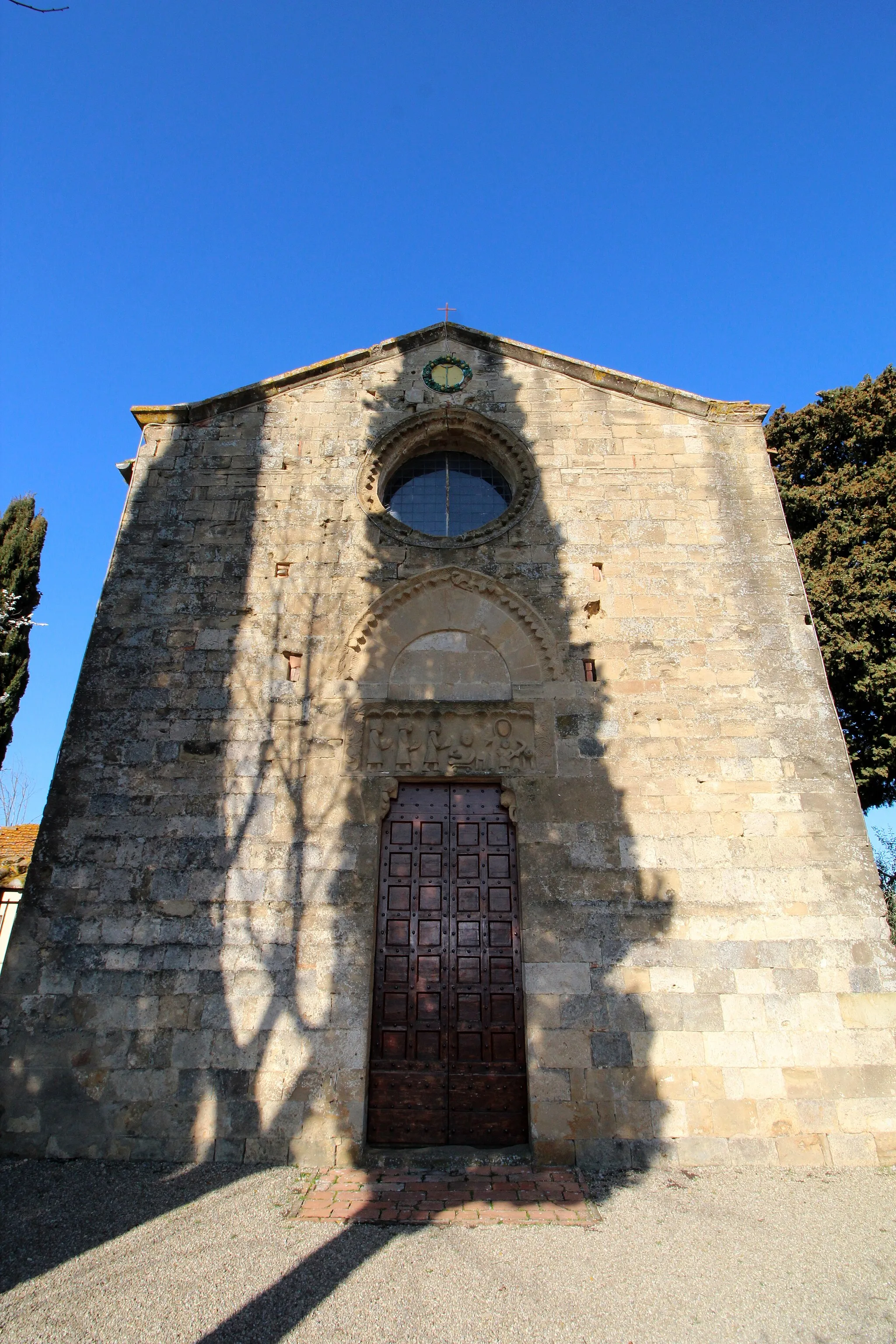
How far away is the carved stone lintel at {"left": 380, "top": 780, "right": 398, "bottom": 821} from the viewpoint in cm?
721

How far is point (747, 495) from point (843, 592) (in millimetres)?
4816

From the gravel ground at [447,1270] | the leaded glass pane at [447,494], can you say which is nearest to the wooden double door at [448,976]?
the gravel ground at [447,1270]

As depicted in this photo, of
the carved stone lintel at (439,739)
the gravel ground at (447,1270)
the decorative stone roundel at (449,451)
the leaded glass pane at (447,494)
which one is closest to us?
the gravel ground at (447,1270)

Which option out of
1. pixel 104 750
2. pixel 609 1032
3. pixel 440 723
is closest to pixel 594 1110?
pixel 609 1032

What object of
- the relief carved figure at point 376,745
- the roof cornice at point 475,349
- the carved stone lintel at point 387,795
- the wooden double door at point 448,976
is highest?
the roof cornice at point 475,349

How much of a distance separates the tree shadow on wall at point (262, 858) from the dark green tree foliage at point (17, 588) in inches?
95.5

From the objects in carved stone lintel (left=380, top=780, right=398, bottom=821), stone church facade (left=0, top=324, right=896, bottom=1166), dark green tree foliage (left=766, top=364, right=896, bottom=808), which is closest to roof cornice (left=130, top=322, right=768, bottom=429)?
stone church facade (left=0, top=324, right=896, bottom=1166)

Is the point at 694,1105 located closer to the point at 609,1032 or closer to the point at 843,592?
the point at 609,1032

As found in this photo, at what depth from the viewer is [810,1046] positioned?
20.9ft

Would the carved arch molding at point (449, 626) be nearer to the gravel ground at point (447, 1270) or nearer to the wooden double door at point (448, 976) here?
the wooden double door at point (448, 976)

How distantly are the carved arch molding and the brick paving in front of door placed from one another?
13.6 feet

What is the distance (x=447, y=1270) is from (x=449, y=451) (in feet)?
26.5

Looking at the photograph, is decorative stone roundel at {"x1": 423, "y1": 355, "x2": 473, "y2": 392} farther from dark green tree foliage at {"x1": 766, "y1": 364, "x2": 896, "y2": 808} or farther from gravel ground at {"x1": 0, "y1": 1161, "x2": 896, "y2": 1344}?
gravel ground at {"x1": 0, "y1": 1161, "x2": 896, "y2": 1344}

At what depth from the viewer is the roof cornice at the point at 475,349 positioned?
9.09m
